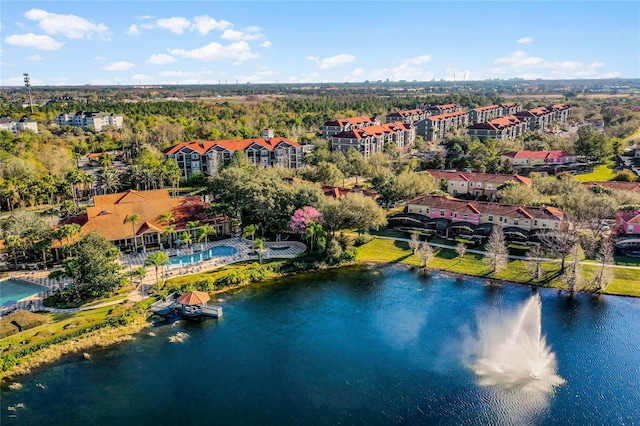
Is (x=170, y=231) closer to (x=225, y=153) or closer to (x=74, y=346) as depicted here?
(x=74, y=346)

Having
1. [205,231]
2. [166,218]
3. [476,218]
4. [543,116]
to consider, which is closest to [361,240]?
[476,218]

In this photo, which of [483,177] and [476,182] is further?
[483,177]

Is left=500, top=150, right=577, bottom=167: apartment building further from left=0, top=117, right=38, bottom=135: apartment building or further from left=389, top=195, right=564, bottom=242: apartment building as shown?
left=0, top=117, right=38, bottom=135: apartment building

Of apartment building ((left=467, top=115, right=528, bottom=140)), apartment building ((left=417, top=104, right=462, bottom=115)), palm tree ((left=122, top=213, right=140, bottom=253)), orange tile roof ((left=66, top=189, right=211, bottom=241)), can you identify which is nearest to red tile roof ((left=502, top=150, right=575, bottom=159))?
apartment building ((left=467, top=115, right=528, bottom=140))

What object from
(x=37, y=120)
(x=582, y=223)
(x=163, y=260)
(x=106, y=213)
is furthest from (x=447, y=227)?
(x=37, y=120)

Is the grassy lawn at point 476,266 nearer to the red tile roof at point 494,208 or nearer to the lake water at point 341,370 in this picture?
the lake water at point 341,370
